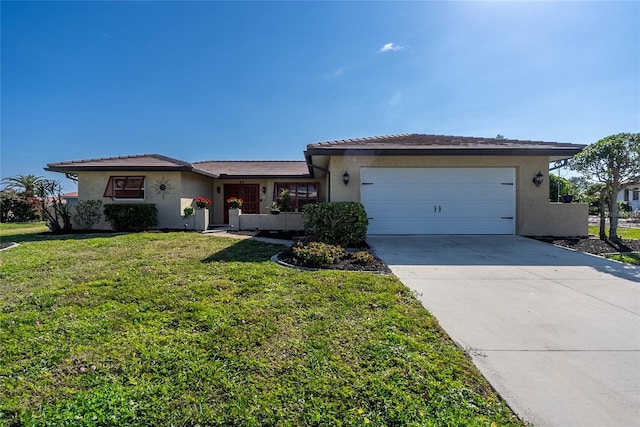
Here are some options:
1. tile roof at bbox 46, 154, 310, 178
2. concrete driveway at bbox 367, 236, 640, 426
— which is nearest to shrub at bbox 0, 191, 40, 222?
tile roof at bbox 46, 154, 310, 178

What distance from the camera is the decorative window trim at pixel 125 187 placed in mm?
12086

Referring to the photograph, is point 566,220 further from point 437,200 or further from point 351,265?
point 351,265

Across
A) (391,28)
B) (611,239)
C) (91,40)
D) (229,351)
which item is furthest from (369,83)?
(229,351)

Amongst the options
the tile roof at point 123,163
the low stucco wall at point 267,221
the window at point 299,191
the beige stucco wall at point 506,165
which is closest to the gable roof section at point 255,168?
the window at point 299,191

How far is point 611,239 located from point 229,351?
11119 mm

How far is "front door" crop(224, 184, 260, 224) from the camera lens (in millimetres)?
15508

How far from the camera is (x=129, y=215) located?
11336mm

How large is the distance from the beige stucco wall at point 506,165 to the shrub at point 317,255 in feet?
11.3

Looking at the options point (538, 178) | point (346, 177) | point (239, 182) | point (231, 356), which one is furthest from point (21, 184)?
point (538, 178)

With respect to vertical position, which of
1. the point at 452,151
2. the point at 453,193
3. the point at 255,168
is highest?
the point at 255,168

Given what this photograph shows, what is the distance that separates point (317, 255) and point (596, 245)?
8.14 m

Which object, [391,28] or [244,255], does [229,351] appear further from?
[391,28]

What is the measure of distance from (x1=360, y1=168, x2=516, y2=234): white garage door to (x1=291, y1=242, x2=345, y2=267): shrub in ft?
11.5

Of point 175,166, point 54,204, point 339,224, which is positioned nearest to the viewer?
point 339,224
